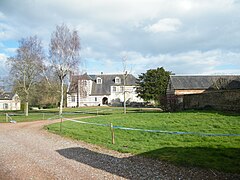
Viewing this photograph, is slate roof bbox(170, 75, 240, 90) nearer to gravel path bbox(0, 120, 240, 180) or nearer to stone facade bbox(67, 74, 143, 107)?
stone facade bbox(67, 74, 143, 107)

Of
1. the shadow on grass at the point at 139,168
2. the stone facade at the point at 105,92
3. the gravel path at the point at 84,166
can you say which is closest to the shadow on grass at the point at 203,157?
the shadow on grass at the point at 139,168

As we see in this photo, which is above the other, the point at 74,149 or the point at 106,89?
the point at 106,89

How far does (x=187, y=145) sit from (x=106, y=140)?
12.2 feet

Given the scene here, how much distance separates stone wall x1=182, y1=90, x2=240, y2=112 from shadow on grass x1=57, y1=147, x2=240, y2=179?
14.9 meters

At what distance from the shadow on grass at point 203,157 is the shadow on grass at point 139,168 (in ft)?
0.86

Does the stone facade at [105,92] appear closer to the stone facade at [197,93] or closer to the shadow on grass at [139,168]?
the stone facade at [197,93]

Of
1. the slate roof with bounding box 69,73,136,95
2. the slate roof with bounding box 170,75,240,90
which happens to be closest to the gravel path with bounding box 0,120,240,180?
the slate roof with bounding box 170,75,240,90

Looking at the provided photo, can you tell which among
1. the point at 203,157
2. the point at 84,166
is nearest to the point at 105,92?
the point at 84,166

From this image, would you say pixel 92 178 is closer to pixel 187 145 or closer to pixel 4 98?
pixel 187 145

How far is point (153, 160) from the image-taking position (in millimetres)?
6918

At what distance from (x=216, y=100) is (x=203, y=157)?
17905 millimetres

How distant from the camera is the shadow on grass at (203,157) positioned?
19.7ft

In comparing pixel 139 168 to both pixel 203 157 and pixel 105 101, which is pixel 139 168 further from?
pixel 105 101

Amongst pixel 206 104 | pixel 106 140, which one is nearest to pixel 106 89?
pixel 206 104
